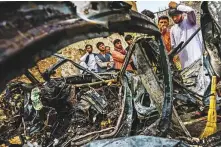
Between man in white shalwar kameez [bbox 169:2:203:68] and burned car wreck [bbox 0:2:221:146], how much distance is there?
3151 mm

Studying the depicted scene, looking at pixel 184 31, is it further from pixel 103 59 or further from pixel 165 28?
pixel 103 59

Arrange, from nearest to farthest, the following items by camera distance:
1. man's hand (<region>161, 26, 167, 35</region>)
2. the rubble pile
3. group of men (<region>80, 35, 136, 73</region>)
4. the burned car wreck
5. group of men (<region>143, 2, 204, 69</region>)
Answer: the burned car wreck < the rubble pile < group of men (<region>143, 2, 204, 69</region>) < man's hand (<region>161, 26, 167, 35</region>) < group of men (<region>80, 35, 136, 73</region>)

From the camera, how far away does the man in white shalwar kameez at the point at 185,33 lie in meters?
9.93

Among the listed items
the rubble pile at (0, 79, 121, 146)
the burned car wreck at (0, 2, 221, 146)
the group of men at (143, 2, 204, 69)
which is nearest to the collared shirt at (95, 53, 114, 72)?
the group of men at (143, 2, 204, 69)

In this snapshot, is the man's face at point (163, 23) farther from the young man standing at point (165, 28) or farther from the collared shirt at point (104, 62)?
the collared shirt at point (104, 62)

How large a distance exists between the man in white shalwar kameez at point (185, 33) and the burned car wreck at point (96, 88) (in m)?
3.15

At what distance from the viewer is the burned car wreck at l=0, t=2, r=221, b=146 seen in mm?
2020

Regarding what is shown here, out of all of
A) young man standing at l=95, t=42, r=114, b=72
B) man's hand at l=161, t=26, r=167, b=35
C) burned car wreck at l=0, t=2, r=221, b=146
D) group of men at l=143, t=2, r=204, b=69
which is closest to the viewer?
burned car wreck at l=0, t=2, r=221, b=146

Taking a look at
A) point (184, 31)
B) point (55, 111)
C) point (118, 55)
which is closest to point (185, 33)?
point (184, 31)

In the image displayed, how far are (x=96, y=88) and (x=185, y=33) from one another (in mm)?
4137

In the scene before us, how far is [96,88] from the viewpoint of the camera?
21.8 ft

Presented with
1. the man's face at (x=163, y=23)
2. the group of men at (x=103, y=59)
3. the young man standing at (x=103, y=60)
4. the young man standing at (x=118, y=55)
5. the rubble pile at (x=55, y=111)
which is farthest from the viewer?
the young man standing at (x=118, y=55)

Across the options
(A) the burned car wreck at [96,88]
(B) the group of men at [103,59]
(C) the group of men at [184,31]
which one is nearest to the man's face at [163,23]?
(C) the group of men at [184,31]

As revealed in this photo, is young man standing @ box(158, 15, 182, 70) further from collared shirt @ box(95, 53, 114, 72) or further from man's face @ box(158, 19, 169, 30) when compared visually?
collared shirt @ box(95, 53, 114, 72)
